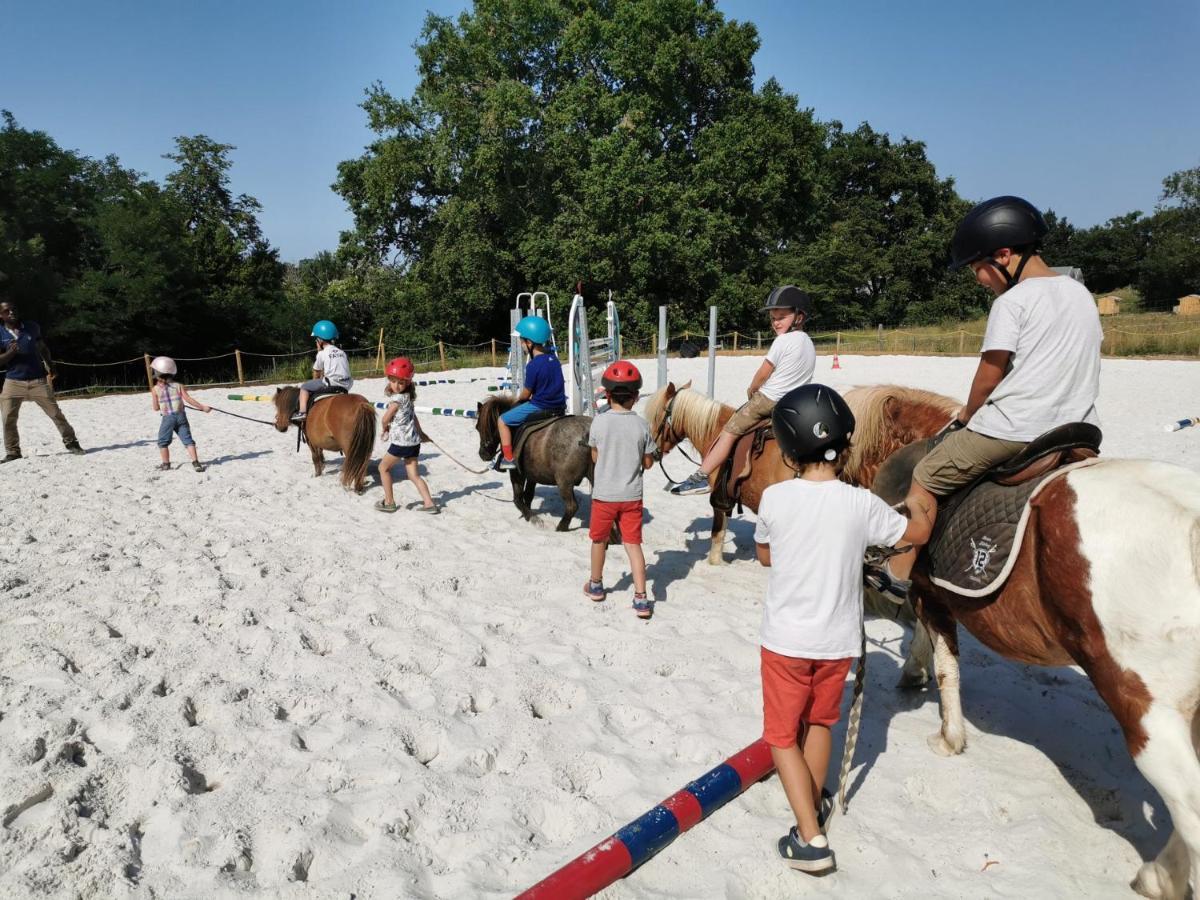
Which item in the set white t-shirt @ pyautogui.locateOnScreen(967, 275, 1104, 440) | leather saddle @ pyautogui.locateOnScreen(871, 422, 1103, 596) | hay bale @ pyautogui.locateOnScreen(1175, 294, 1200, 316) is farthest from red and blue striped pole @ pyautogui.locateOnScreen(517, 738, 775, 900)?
hay bale @ pyautogui.locateOnScreen(1175, 294, 1200, 316)

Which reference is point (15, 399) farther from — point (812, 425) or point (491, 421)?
point (812, 425)

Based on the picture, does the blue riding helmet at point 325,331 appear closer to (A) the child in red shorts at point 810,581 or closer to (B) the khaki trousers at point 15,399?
(B) the khaki trousers at point 15,399

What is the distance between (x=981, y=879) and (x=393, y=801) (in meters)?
2.26

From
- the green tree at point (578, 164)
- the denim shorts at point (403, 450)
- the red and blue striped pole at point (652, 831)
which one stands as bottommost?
the red and blue striped pole at point (652, 831)

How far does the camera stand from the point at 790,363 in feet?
16.5

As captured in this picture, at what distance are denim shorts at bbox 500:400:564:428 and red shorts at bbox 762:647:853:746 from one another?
4.67 meters

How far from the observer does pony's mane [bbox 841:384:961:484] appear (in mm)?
4520

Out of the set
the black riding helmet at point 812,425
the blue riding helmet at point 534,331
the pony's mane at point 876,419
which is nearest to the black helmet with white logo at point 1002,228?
the black riding helmet at point 812,425

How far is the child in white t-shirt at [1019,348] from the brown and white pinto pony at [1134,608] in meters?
0.28

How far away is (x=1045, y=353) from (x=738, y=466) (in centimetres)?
289

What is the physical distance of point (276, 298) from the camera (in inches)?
1319

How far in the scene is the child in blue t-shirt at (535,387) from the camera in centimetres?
685

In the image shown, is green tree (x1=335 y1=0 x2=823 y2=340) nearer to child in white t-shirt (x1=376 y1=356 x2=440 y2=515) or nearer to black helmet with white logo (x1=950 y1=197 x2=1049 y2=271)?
child in white t-shirt (x1=376 y1=356 x2=440 y2=515)

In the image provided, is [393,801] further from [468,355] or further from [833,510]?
[468,355]
